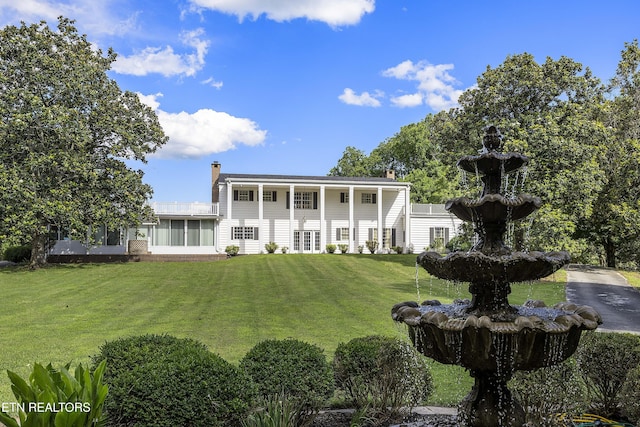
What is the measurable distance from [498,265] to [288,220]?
35152mm

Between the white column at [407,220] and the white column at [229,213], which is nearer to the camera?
the white column at [229,213]

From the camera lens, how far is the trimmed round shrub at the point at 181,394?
15.4 feet

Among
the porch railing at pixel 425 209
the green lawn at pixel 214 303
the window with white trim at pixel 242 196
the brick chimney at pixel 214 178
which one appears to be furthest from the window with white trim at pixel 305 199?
the green lawn at pixel 214 303

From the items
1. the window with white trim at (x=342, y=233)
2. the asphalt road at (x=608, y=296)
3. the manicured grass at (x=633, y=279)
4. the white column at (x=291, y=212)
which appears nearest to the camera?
the asphalt road at (x=608, y=296)

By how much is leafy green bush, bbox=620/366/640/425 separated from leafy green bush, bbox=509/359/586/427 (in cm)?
73

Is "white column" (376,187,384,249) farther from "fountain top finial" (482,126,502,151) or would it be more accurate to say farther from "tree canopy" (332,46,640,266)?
"fountain top finial" (482,126,502,151)

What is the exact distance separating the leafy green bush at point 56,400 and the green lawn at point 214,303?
431cm

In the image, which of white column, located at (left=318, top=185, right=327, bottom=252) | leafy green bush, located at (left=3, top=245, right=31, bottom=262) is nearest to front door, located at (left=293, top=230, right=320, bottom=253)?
white column, located at (left=318, top=185, right=327, bottom=252)

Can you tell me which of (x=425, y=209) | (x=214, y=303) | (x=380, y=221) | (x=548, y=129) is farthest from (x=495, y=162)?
(x=425, y=209)

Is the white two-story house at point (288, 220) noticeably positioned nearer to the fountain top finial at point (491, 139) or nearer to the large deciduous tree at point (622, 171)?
the large deciduous tree at point (622, 171)

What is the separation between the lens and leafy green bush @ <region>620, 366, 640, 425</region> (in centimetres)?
542

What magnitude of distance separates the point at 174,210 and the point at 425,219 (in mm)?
21720

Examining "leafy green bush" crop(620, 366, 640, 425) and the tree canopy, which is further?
the tree canopy
